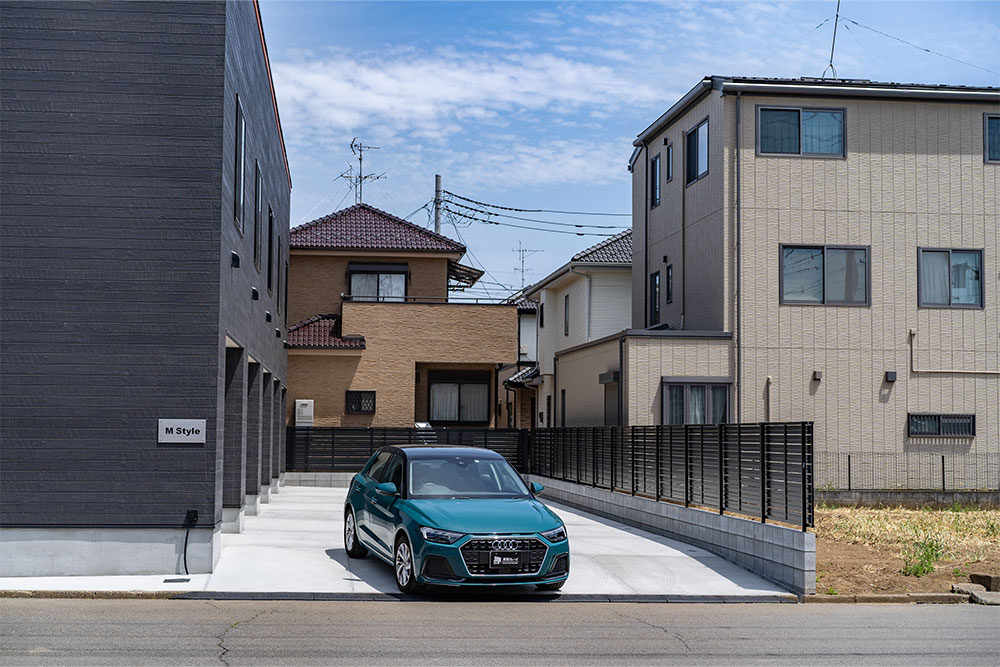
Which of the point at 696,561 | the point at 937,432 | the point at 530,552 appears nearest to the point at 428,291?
the point at 937,432

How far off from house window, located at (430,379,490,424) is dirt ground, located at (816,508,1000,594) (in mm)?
17619

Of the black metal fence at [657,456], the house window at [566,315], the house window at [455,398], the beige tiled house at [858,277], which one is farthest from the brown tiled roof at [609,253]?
the beige tiled house at [858,277]

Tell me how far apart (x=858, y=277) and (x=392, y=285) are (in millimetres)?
15442

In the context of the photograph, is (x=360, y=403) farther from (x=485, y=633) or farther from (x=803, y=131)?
(x=485, y=633)

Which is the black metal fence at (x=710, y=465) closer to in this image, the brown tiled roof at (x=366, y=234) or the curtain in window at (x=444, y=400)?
the curtain in window at (x=444, y=400)

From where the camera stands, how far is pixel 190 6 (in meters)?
13.6

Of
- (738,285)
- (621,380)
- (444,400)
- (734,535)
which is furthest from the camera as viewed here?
(444,400)

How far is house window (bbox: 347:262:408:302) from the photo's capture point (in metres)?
35.5

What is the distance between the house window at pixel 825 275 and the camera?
25250 mm

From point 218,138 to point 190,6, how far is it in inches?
64.6

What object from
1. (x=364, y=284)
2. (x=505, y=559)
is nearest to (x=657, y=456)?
(x=505, y=559)

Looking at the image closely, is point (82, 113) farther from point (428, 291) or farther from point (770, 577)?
point (428, 291)

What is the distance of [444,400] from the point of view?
35250 millimetres

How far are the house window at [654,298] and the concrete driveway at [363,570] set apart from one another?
11.9 meters
